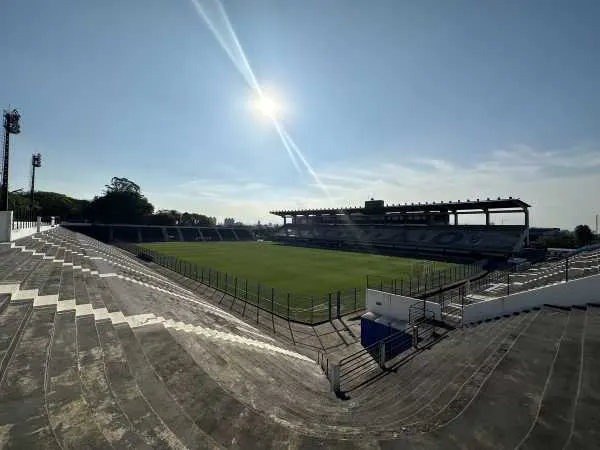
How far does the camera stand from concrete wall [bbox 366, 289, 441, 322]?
45.6 ft

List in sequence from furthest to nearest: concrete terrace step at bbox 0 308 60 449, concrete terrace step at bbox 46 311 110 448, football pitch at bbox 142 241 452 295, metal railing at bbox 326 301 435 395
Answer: football pitch at bbox 142 241 452 295 → metal railing at bbox 326 301 435 395 → concrete terrace step at bbox 46 311 110 448 → concrete terrace step at bbox 0 308 60 449

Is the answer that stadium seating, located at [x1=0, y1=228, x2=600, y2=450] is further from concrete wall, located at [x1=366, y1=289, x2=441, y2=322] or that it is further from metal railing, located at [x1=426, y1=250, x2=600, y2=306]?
concrete wall, located at [x1=366, y1=289, x2=441, y2=322]

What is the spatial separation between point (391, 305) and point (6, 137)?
3796 cm

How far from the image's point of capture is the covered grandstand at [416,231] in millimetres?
49281

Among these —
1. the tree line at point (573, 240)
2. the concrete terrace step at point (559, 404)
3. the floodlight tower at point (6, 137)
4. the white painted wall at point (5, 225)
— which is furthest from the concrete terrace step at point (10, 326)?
the tree line at point (573, 240)

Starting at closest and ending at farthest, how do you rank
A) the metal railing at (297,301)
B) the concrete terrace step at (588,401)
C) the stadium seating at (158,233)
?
the concrete terrace step at (588,401), the metal railing at (297,301), the stadium seating at (158,233)

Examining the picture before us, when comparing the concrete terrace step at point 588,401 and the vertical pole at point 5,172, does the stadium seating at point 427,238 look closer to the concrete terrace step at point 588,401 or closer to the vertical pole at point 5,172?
the concrete terrace step at point 588,401

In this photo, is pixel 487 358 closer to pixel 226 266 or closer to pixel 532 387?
pixel 532 387

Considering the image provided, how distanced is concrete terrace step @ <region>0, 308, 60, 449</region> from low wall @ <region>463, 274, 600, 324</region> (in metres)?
13.5

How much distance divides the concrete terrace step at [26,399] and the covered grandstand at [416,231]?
51384mm

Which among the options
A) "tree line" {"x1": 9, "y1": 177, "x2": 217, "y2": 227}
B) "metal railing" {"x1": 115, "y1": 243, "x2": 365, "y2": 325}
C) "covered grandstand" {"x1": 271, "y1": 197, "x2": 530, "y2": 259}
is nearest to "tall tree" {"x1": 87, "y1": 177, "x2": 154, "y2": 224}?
"tree line" {"x1": 9, "y1": 177, "x2": 217, "y2": 227}

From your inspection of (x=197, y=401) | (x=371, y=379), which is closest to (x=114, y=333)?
(x=197, y=401)

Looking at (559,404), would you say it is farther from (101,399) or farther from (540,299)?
(540,299)

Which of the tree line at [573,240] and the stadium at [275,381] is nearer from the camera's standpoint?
the stadium at [275,381]
